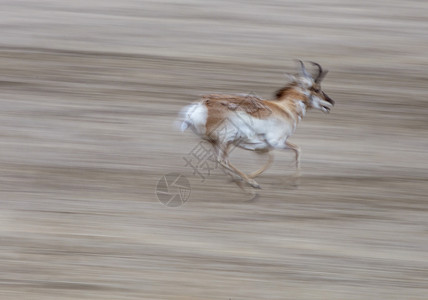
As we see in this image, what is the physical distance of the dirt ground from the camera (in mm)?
7125

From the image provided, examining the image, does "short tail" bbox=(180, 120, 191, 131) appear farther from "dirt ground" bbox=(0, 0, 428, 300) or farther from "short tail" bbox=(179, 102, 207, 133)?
"dirt ground" bbox=(0, 0, 428, 300)

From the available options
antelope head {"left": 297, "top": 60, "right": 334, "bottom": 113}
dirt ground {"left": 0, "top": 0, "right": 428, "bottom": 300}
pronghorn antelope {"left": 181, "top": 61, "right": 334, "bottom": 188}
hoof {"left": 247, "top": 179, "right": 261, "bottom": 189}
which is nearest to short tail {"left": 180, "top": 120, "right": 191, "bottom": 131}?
pronghorn antelope {"left": 181, "top": 61, "right": 334, "bottom": 188}

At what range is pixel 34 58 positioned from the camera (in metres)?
12.2

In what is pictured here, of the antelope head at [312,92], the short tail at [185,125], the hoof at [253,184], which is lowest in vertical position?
the short tail at [185,125]

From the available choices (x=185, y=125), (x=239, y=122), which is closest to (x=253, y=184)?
(x=239, y=122)

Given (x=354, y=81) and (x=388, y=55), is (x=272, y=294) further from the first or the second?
(x=388, y=55)

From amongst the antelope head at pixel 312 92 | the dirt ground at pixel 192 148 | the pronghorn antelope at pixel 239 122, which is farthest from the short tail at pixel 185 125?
the antelope head at pixel 312 92

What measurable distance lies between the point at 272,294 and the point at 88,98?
5.18 metres

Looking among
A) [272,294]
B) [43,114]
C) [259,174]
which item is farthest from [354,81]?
[272,294]

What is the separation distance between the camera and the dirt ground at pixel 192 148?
23.4 feet

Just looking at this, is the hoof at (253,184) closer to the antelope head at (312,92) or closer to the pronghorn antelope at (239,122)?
the pronghorn antelope at (239,122)

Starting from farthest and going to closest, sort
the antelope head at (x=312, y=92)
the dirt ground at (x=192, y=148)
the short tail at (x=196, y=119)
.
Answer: the antelope head at (x=312, y=92)
the short tail at (x=196, y=119)
the dirt ground at (x=192, y=148)

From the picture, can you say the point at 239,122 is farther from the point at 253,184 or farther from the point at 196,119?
the point at 253,184

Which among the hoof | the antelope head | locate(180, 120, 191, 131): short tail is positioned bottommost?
locate(180, 120, 191, 131): short tail
